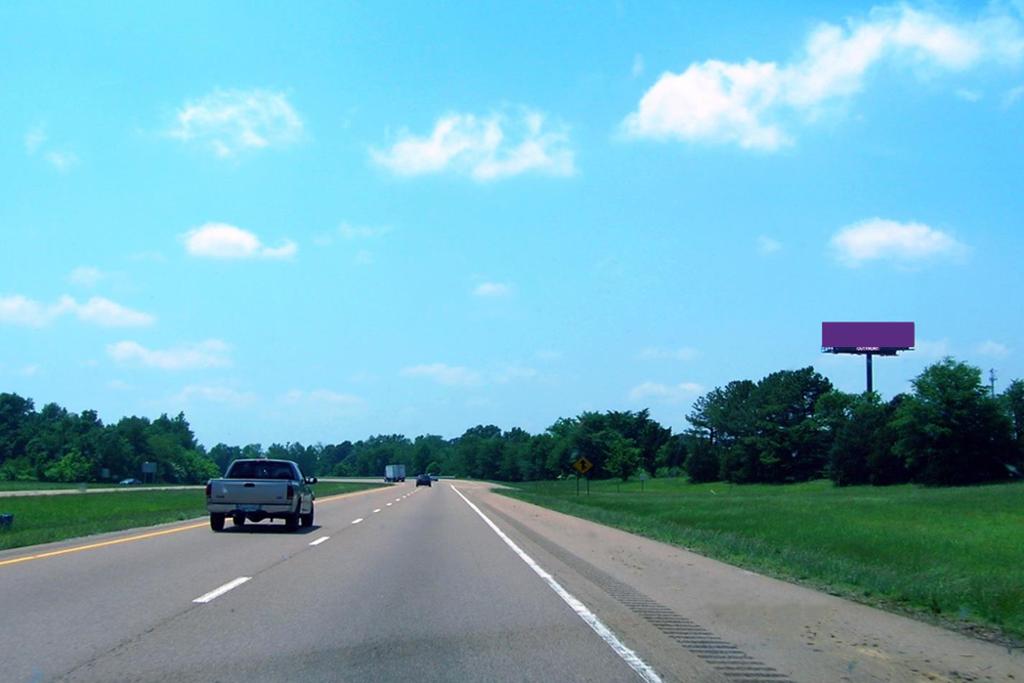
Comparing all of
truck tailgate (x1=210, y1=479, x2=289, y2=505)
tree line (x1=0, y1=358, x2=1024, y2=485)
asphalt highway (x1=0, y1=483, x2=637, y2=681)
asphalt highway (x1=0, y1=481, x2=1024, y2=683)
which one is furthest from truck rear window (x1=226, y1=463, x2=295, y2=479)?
tree line (x1=0, y1=358, x2=1024, y2=485)

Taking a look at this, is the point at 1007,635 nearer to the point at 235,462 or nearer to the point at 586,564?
the point at 586,564

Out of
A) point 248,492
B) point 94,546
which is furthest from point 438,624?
point 248,492

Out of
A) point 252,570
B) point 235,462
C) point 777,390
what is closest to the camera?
point 252,570

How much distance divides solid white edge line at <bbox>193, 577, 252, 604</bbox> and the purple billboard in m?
114

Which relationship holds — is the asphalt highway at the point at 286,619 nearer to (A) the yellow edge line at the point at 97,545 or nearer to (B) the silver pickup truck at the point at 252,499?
(A) the yellow edge line at the point at 97,545

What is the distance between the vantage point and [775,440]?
424 ft

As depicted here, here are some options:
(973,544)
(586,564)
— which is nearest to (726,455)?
(973,544)

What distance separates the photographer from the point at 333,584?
14945 mm

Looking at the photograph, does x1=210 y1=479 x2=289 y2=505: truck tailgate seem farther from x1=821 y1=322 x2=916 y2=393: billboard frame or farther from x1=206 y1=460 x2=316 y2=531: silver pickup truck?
x1=821 y1=322 x2=916 y2=393: billboard frame

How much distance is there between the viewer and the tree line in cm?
9775

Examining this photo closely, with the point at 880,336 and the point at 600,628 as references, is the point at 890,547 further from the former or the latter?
the point at 880,336

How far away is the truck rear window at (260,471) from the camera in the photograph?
94.1 feet

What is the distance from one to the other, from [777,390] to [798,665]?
13150cm

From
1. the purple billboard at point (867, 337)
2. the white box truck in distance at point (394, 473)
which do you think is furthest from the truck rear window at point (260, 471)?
the white box truck in distance at point (394, 473)
